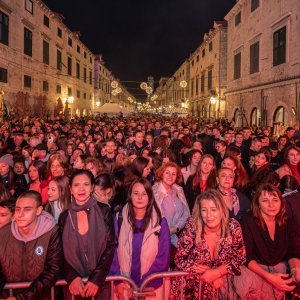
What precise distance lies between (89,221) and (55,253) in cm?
49

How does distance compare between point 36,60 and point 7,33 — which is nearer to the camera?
point 7,33

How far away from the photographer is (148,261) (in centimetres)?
Result: 384

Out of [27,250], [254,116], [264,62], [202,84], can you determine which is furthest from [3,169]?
[202,84]

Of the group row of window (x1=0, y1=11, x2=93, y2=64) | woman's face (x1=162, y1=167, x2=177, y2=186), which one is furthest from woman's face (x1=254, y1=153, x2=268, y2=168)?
row of window (x1=0, y1=11, x2=93, y2=64)

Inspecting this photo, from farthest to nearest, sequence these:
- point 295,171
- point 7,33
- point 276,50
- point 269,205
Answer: point 7,33, point 276,50, point 295,171, point 269,205

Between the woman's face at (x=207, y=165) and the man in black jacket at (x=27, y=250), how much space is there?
3204 mm

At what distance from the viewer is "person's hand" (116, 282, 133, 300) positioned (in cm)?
365

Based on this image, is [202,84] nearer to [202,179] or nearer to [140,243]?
[202,179]

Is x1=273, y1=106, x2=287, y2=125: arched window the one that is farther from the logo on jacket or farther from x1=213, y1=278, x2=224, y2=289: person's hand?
the logo on jacket

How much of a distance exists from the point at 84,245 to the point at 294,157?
171 inches

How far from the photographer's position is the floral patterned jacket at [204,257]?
12.0 ft

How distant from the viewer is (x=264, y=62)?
22.4 metres

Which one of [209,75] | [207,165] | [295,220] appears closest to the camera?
[295,220]

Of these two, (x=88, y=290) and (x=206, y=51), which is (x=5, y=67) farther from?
(x=206, y=51)
